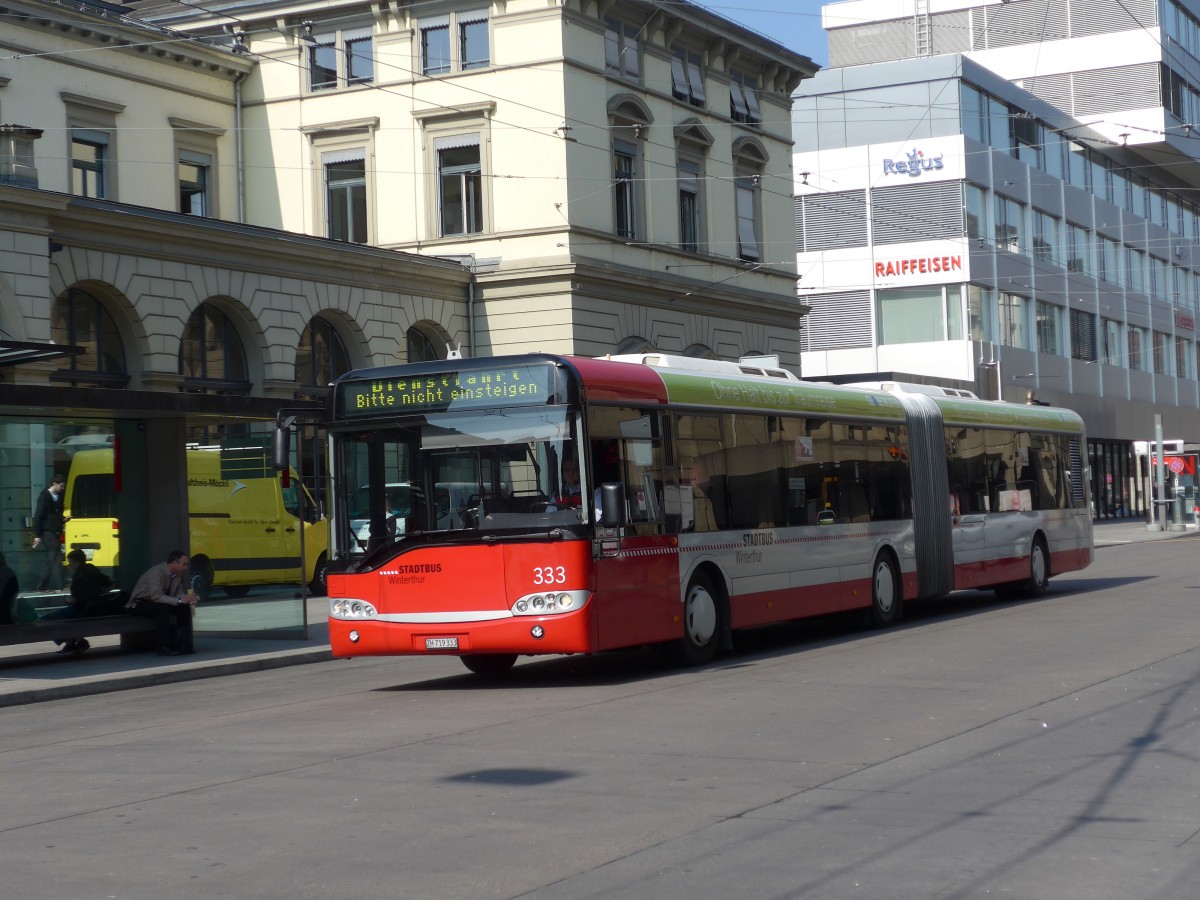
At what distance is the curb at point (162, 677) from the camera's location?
50.5 ft

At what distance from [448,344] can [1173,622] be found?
69.8 feet

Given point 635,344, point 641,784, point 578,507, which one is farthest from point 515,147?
point 641,784

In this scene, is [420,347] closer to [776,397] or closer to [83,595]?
[83,595]

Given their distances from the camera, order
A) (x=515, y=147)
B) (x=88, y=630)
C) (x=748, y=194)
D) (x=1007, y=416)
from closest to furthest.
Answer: (x=88, y=630)
(x=1007, y=416)
(x=515, y=147)
(x=748, y=194)

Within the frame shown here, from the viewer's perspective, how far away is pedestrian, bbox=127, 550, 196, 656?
18.6 m

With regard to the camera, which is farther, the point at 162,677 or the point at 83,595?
the point at 83,595

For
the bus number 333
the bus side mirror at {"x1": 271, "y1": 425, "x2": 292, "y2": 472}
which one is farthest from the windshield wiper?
the bus side mirror at {"x1": 271, "y1": 425, "x2": 292, "y2": 472}

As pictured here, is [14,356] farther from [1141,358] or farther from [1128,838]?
[1141,358]

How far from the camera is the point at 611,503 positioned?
13.6 meters

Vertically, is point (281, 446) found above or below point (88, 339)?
below

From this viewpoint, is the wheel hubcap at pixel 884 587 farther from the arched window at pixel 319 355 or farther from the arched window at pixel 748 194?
the arched window at pixel 748 194

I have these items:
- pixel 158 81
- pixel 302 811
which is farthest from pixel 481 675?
pixel 158 81

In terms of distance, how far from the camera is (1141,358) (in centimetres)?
7031

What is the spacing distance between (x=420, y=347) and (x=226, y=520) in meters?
11.1
